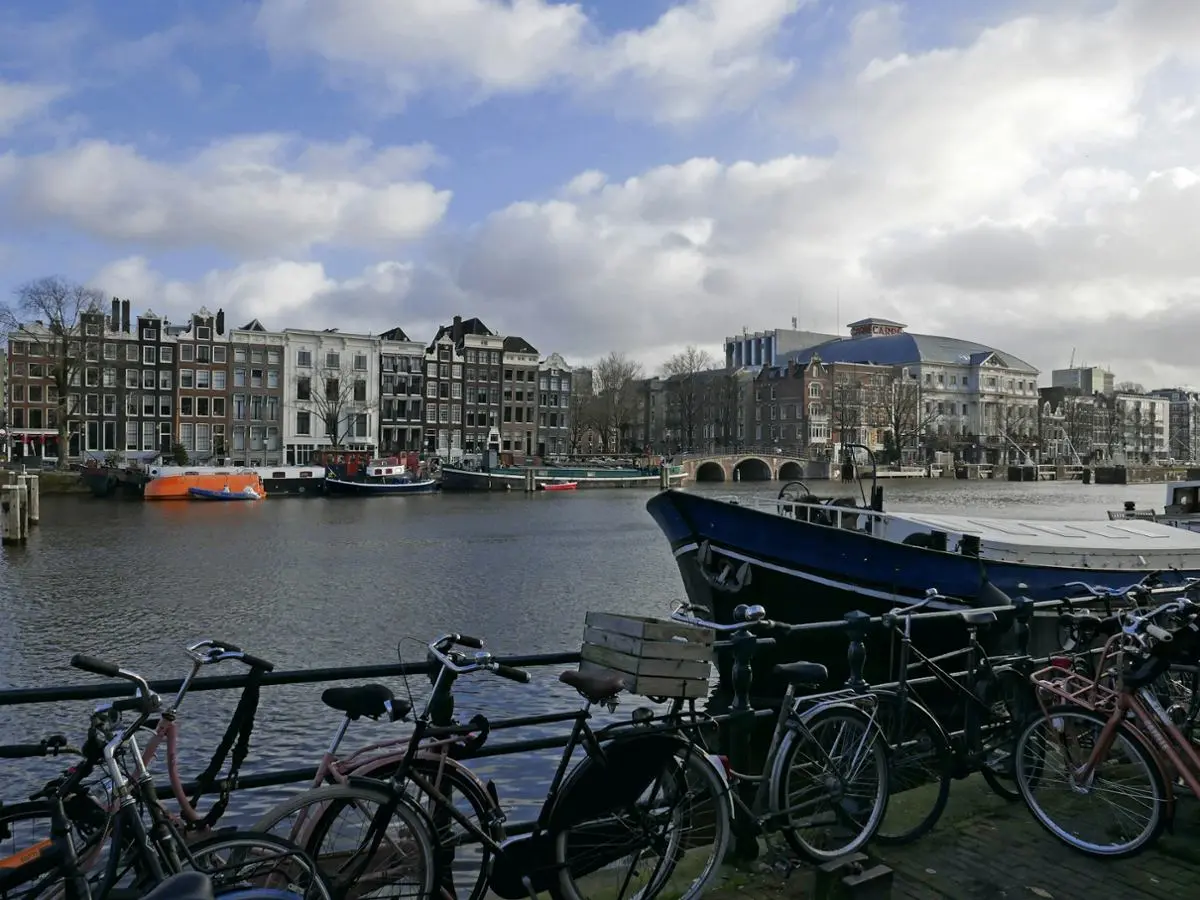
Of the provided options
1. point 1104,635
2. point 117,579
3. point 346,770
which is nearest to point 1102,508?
point 117,579

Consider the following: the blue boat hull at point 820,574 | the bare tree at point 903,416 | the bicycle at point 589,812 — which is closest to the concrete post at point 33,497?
the blue boat hull at point 820,574

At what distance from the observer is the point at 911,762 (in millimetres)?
5840

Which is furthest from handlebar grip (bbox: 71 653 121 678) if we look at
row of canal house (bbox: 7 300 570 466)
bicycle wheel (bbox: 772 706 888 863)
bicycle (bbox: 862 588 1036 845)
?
row of canal house (bbox: 7 300 570 466)

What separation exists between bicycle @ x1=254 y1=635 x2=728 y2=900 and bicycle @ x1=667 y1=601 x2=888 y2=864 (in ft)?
1.08

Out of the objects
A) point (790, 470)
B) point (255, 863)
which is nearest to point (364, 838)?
point (255, 863)

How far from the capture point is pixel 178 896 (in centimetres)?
199

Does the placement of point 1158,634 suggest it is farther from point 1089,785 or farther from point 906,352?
point 906,352

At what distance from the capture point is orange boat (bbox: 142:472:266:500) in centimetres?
6469

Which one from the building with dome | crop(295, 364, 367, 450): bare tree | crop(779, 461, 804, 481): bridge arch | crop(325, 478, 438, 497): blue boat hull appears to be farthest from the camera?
the building with dome

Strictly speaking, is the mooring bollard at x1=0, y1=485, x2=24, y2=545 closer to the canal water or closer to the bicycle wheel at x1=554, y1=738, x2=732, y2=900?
the canal water

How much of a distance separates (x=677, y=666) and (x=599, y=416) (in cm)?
11497

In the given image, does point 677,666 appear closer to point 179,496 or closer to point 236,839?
point 236,839

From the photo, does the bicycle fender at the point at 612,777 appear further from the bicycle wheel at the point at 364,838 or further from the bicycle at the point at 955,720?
the bicycle at the point at 955,720

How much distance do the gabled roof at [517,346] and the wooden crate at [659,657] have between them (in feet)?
328
